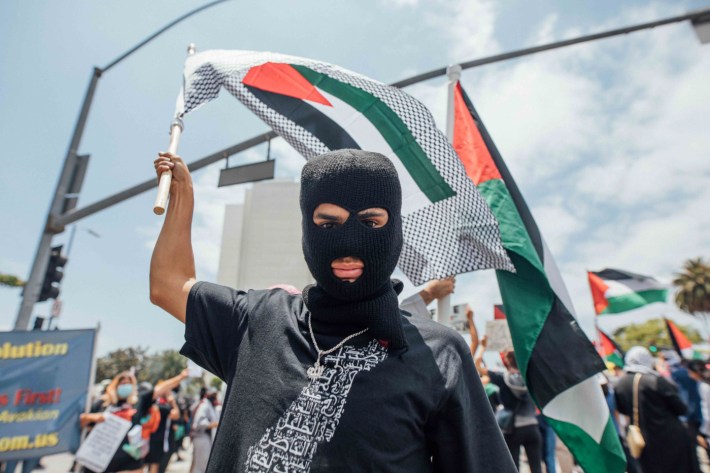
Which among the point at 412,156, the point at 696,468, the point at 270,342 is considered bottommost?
the point at 696,468

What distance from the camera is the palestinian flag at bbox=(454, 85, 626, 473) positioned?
11.3 feet

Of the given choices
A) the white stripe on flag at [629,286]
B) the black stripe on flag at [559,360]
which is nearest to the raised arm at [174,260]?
the black stripe on flag at [559,360]

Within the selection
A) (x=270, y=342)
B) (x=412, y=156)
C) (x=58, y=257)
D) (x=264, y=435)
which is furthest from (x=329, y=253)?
(x=58, y=257)

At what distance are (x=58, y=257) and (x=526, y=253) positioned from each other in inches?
309

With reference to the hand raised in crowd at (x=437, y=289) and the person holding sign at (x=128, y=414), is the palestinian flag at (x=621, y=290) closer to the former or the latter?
the hand raised in crowd at (x=437, y=289)

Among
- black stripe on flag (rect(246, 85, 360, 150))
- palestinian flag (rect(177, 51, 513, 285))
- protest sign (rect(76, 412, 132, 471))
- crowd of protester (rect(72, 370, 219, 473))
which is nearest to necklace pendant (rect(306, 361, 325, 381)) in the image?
palestinian flag (rect(177, 51, 513, 285))

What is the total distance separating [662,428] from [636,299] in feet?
9.70

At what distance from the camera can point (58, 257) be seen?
815 centimetres

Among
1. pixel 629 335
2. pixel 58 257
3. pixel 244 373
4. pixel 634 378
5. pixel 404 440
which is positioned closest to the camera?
pixel 404 440

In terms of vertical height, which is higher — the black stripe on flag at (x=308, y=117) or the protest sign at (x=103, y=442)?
the black stripe on flag at (x=308, y=117)

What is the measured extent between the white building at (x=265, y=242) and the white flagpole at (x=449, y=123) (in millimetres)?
48146

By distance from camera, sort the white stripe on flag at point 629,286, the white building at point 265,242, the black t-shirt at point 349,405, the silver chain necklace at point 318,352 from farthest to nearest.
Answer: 1. the white building at point 265,242
2. the white stripe on flag at point 629,286
3. the silver chain necklace at point 318,352
4. the black t-shirt at point 349,405

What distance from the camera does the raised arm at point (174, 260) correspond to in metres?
1.72

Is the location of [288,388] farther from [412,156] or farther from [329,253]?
[412,156]
